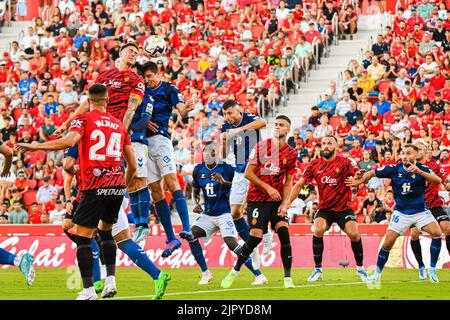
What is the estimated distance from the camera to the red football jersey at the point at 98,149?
1445 cm

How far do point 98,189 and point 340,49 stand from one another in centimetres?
2162

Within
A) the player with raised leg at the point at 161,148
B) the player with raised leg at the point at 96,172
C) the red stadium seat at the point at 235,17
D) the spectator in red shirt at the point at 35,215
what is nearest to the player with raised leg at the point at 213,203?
the player with raised leg at the point at 161,148

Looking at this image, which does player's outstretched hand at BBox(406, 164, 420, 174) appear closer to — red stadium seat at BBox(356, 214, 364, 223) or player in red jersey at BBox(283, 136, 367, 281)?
player in red jersey at BBox(283, 136, 367, 281)

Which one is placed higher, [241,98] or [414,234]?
[241,98]

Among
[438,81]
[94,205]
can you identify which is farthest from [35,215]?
[94,205]

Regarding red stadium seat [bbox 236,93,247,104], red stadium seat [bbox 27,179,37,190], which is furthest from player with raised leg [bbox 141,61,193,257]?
red stadium seat [bbox 236,93,247,104]

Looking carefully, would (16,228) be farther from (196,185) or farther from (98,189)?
(98,189)

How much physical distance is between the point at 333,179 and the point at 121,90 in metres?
5.17

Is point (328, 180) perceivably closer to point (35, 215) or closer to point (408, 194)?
point (408, 194)

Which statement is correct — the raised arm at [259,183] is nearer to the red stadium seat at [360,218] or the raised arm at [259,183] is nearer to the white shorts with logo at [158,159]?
the white shorts with logo at [158,159]

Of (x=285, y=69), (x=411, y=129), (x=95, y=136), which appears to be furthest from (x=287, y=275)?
(x=285, y=69)

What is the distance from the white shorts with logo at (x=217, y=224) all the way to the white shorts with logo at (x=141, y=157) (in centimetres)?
284

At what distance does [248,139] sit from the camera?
19.7m

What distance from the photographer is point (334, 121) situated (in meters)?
30.0
